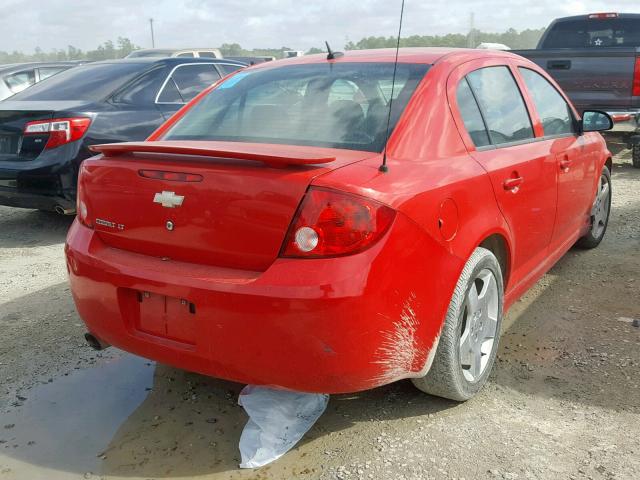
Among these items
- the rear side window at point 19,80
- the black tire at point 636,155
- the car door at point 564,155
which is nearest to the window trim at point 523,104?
the car door at point 564,155

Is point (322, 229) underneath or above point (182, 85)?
underneath

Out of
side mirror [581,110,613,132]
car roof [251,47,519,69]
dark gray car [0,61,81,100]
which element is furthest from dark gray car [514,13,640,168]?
dark gray car [0,61,81,100]

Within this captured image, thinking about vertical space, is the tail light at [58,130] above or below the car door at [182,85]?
below

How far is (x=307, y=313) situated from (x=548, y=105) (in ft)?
8.32

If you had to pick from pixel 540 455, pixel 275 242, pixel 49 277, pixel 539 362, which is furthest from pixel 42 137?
pixel 540 455

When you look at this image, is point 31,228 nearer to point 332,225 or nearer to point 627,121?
point 332,225

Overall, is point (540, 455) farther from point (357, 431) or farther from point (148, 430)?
point (148, 430)

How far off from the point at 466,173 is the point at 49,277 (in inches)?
132

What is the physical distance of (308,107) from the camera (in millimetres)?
2932

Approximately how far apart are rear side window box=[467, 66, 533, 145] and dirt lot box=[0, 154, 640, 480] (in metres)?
1.12

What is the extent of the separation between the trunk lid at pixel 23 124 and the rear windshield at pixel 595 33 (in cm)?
803

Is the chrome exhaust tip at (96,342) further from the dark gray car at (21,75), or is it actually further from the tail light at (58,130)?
the dark gray car at (21,75)

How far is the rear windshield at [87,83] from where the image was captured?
20.1 feet

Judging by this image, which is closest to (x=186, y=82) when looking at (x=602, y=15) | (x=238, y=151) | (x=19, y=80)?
(x=238, y=151)
